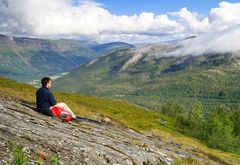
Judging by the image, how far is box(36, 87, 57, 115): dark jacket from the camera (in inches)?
1251

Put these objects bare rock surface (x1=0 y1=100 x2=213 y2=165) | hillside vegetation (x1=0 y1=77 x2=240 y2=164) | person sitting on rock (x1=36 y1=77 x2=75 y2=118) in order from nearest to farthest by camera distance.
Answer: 1. bare rock surface (x1=0 y1=100 x2=213 y2=165)
2. person sitting on rock (x1=36 y1=77 x2=75 y2=118)
3. hillside vegetation (x1=0 y1=77 x2=240 y2=164)

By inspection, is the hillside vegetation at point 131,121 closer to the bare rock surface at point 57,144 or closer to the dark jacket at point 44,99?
the dark jacket at point 44,99

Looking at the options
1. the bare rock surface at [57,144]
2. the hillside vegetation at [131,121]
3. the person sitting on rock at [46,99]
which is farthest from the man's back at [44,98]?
the hillside vegetation at [131,121]

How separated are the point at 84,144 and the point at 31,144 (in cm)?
512

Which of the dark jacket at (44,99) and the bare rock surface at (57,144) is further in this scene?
the dark jacket at (44,99)

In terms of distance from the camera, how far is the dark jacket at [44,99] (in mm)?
31766

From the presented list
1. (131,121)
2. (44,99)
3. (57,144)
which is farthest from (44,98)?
(131,121)

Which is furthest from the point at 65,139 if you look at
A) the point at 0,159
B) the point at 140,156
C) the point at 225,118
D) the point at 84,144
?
the point at 225,118

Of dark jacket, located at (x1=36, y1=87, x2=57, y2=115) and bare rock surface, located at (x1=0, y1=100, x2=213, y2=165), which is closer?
bare rock surface, located at (x1=0, y1=100, x2=213, y2=165)

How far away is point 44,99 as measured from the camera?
31953 millimetres

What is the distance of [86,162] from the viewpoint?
2111cm

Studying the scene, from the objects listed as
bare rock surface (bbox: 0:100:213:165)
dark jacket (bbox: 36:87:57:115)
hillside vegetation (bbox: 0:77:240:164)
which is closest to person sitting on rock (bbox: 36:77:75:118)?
dark jacket (bbox: 36:87:57:115)

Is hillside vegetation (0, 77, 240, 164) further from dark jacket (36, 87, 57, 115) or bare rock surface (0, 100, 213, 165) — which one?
bare rock surface (0, 100, 213, 165)

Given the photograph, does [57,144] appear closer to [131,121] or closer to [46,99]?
[46,99]
